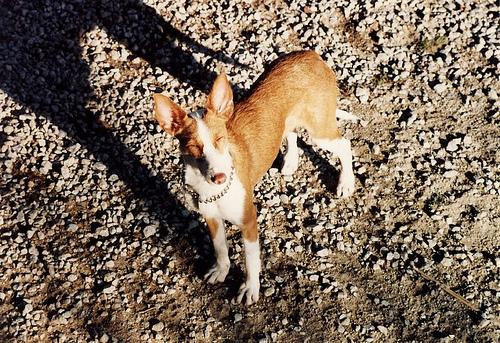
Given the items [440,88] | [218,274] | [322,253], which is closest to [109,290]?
[218,274]

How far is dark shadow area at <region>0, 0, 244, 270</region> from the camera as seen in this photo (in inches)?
337

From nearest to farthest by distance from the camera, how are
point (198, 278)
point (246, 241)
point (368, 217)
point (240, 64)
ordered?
point (246, 241) → point (198, 278) → point (368, 217) → point (240, 64)

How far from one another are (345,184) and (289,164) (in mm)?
770

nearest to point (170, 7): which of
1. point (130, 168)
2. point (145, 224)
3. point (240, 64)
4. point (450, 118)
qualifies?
point (240, 64)

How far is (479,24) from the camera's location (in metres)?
9.91

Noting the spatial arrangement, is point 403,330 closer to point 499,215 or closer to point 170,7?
point 499,215

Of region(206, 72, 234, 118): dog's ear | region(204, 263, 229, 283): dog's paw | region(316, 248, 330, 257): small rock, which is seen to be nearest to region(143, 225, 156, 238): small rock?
region(204, 263, 229, 283): dog's paw

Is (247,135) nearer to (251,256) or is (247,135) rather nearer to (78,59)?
(251,256)

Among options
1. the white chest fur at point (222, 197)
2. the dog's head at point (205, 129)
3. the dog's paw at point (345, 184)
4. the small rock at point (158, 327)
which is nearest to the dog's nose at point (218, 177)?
the dog's head at point (205, 129)

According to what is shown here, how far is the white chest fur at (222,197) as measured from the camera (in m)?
6.14

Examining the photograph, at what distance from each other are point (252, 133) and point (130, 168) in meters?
2.25

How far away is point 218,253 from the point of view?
23.8 feet

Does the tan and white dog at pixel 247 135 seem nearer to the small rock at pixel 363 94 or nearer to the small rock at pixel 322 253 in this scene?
the small rock at pixel 322 253

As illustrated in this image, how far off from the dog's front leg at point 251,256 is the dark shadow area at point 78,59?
1738mm
